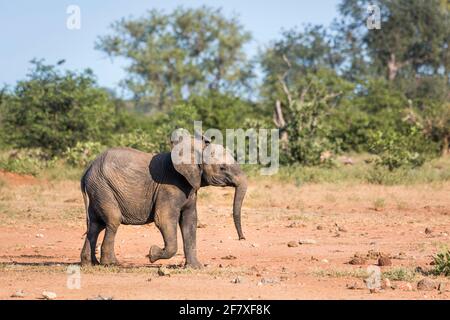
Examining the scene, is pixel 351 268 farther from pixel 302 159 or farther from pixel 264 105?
pixel 264 105

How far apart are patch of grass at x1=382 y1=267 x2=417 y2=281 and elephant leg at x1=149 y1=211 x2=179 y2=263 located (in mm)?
2107

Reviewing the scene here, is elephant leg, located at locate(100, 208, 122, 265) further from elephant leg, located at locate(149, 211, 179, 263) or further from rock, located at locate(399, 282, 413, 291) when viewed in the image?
rock, located at locate(399, 282, 413, 291)

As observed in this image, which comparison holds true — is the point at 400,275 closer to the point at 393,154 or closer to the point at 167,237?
the point at 167,237

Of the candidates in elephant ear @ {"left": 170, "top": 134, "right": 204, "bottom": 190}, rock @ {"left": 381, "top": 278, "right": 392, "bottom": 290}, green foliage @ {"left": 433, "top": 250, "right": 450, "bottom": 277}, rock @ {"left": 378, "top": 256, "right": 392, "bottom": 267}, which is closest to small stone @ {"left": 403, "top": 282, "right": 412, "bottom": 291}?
rock @ {"left": 381, "top": 278, "right": 392, "bottom": 290}

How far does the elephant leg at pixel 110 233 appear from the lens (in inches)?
368

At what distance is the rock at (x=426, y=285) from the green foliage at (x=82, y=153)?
15232 millimetres

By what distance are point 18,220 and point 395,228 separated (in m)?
5.79

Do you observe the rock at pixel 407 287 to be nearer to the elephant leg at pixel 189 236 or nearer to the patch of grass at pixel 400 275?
the patch of grass at pixel 400 275

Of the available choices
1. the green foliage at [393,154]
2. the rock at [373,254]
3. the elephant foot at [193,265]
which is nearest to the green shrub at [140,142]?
the green foliage at [393,154]

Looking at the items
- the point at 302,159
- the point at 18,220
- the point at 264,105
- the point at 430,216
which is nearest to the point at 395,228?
the point at 430,216

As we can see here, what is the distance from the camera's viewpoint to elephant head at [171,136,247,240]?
9016 mm

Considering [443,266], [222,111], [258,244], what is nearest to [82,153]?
[222,111]

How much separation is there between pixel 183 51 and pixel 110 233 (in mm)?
38415
